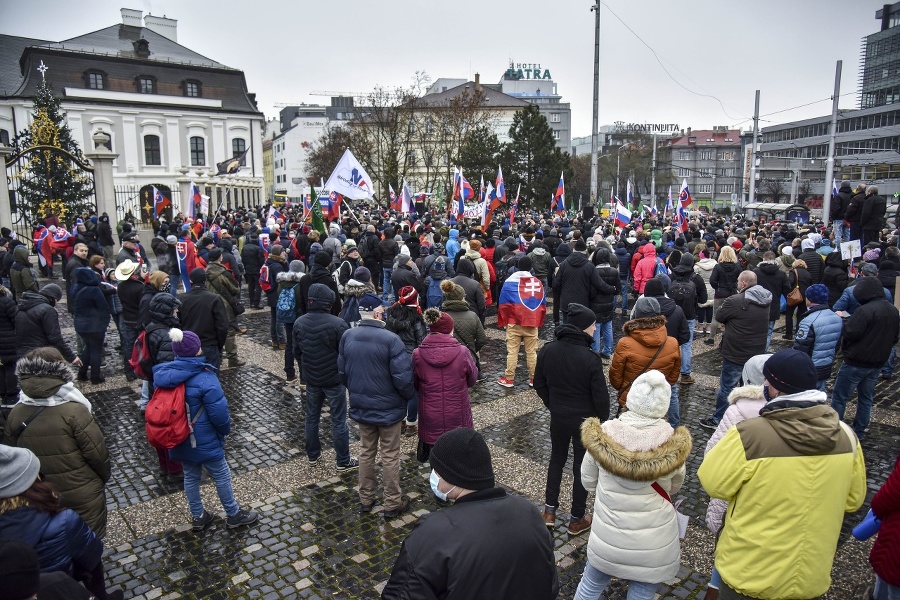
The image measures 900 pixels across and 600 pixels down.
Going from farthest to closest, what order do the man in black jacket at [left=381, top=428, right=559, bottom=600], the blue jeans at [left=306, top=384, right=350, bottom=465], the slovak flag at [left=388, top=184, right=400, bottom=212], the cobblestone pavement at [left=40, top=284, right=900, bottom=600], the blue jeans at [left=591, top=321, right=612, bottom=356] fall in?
1. the slovak flag at [left=388, top=184, right=400, bottom=212]
2. the blue jeans at [left=591, top=321, right=612, bottom=356]
3. the blue jeans at [left=306, top=384, right=350, bottom=465]
4. the cobblestone pavement at [left=40, top=284, right=900, bottom=600]
5. the man in black jacket at [left=381, top=428, right=559, bottom=600]

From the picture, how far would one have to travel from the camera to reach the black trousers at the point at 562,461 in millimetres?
4906

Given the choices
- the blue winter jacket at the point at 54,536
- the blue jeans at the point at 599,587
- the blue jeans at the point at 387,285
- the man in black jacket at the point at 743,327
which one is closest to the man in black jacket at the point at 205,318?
the blue winter jacket at the point at 54,536

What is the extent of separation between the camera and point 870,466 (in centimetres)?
638

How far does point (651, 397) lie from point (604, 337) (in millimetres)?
7044

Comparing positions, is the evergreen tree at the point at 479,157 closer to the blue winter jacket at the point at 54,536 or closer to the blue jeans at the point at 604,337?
the blue jeans at the point at 604,337

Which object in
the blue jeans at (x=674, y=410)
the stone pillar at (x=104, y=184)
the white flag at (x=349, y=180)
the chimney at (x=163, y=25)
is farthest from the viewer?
the chimney at (x=163, y=25)

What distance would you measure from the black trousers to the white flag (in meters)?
10.5

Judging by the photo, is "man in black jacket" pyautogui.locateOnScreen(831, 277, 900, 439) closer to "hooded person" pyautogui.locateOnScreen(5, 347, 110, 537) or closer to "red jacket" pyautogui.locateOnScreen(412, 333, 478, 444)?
"red jacket" pyautogui.locateOnScreen(412, 333, 478, 444)

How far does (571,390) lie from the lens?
15.8 feet

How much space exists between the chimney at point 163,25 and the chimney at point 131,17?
13.0ft

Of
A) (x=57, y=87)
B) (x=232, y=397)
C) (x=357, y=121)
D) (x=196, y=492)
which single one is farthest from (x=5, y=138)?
(x=196, y=492)

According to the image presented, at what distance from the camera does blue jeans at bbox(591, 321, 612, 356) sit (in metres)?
10.2

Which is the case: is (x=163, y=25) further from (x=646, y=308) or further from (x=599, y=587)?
(x=599, y=587)

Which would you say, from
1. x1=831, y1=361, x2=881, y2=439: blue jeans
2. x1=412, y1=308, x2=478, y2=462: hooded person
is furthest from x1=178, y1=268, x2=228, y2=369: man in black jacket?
x1=831, y1=361, x2=881, y2=439: blue jeans
